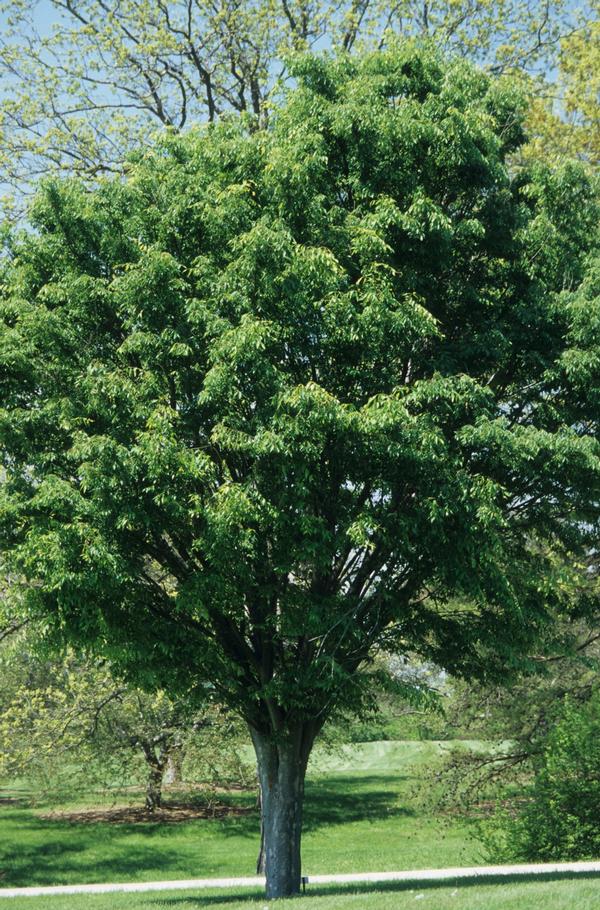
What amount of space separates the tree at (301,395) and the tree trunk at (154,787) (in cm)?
1497

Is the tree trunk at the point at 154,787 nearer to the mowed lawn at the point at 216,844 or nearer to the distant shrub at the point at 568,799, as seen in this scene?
the mowed lawn at the point at 216,844

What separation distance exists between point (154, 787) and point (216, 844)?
3.89m

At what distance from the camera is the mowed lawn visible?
69.9 ft

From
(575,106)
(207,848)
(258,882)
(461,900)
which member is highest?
(575,106)

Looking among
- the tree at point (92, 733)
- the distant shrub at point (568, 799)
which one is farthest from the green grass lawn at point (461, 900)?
the tree at point (92, 733)

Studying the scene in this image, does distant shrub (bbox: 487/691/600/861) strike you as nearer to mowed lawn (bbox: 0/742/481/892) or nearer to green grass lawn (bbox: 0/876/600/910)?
mowed lawn (bbox: 0/742/481/892)

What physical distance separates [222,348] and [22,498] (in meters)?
3.16

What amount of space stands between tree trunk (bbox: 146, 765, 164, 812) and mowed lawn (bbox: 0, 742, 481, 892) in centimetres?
132

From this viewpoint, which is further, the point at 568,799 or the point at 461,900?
the point at 568,799

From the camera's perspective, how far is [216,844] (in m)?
25.4

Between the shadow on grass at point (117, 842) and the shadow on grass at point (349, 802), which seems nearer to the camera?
the shadow on grass at point (117, 842)

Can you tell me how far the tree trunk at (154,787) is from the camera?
27328 mm

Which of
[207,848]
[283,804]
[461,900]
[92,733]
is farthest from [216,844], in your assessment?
[461,900]

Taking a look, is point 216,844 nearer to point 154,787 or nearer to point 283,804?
point 154,787
